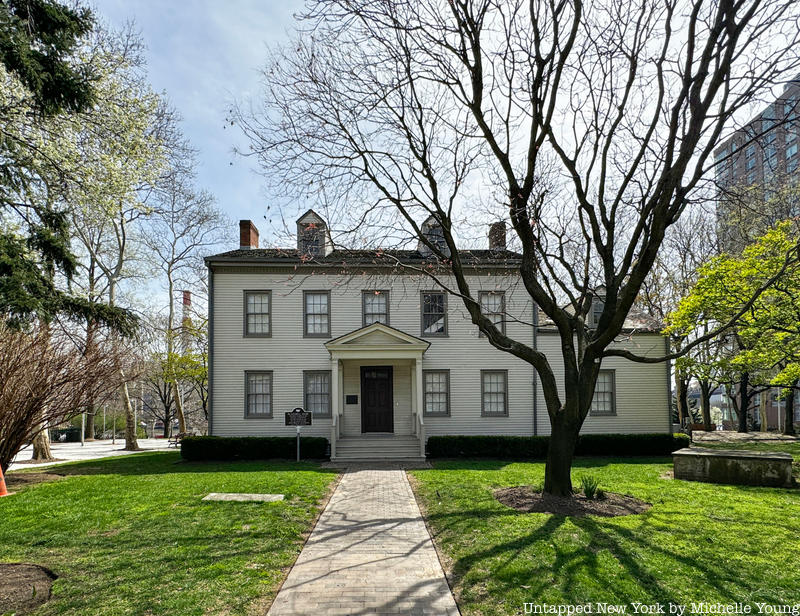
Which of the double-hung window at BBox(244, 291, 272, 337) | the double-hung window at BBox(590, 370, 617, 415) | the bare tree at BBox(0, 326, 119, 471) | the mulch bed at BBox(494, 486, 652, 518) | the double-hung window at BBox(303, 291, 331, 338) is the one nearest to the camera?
the mulch bed at BBox(494, 486, 652, 518)

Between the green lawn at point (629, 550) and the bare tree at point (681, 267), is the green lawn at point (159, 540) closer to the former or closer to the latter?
the green lawn at point (629, 550)

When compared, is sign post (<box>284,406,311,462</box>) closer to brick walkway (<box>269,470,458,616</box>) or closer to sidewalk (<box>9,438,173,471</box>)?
brick walkway (<box>269,470,458,616</box>)

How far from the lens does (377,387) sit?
1928 cm

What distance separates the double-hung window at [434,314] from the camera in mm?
19312

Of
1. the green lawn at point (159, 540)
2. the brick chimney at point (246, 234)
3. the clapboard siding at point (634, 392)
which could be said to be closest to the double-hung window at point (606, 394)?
the clapboard siding at point (634, 392)

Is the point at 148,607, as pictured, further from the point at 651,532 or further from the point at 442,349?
the point at 442,349

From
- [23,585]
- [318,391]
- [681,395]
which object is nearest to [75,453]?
[318,391]

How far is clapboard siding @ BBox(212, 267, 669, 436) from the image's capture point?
1848 centimetres

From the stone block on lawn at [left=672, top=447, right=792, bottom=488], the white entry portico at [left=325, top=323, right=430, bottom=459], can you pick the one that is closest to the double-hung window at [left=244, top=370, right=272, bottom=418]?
the white entry portico at [left=325, top=323, right=430, bottom=459]

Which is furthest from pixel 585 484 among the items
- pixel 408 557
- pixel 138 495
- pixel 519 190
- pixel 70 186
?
pixel 70 186

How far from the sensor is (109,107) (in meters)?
10.9

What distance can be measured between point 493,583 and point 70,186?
11.4m

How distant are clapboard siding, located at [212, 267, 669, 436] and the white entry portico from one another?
0.21ft

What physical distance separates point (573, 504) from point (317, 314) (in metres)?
12.0
